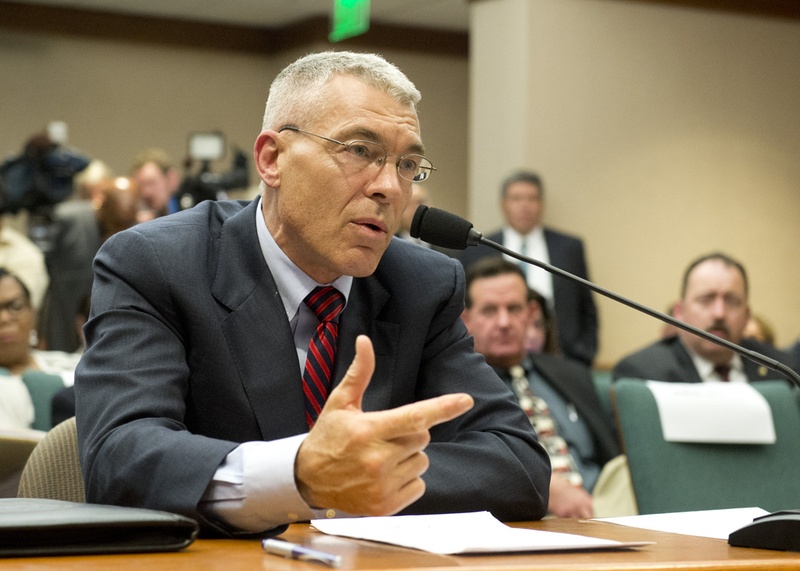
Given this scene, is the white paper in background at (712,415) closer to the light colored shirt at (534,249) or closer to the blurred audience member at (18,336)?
the blurred audience member at (18,336)

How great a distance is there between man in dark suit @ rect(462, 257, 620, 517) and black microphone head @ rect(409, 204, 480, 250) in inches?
75.8

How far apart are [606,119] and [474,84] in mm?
812

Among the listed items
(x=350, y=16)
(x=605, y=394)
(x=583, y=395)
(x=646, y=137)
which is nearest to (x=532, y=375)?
(x=583, y=395)

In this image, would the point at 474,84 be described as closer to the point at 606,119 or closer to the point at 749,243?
the point at 606,119

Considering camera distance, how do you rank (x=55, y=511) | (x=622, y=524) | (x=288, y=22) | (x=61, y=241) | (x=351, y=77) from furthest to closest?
(x=288, y=22) → (x=61, y=241) → (x=351, y=77) → (x=622, y=524) → (x=55, y=511)

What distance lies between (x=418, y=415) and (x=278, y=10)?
8040 mm

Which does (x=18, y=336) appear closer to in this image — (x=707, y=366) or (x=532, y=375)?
(x=532, y=375)

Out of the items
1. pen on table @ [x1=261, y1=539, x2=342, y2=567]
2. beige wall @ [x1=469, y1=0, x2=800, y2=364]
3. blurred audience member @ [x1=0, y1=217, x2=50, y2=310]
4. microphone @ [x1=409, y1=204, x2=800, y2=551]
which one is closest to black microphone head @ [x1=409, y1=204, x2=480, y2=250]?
microphone @ [x1=409, y1=204, x2=800, y2=551]

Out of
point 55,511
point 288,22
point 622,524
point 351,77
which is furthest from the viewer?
point 288,22

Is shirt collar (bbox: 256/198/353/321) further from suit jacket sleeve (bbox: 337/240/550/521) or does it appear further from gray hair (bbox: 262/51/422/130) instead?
gray hair (bbox: 262/51/422/130)

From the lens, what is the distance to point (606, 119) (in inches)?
263

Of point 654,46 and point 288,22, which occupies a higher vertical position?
point 288,22

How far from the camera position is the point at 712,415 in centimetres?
272

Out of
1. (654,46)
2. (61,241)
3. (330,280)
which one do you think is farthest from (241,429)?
(654,46)
